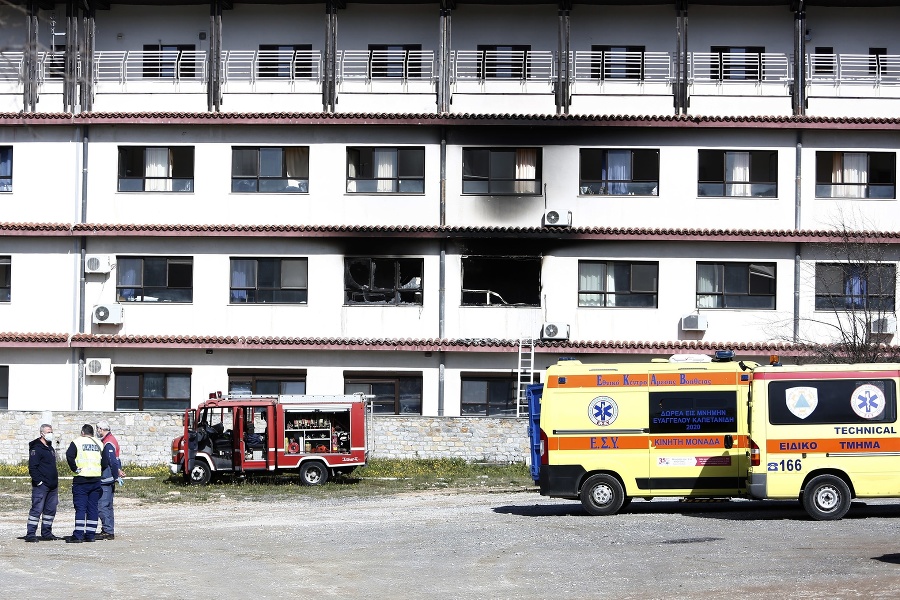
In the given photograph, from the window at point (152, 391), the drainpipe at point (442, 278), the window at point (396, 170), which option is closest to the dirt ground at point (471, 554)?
the drainpipe at point (442, 278)

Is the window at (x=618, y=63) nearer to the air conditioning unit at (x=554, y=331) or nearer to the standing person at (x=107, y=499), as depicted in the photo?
the air conditioning unit at (x=554, y=331)

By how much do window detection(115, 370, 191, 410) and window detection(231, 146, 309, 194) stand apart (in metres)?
5.78

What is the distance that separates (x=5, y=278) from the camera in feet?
125

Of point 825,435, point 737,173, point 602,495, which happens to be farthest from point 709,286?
point 825,435

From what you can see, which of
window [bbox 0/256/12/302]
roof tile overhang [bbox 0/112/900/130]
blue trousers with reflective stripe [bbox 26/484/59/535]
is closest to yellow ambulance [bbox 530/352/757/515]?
blue trousers with reflective stripe [bbox 26/484/59/535]

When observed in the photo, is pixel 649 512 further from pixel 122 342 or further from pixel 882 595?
pixel 122 342

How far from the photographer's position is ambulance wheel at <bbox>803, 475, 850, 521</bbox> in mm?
21953

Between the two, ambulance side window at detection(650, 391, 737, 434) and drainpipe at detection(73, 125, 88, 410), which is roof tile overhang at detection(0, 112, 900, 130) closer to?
drainpipe at detection(73, 125, 88, 410)

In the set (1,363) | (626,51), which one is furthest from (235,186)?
(626,51)

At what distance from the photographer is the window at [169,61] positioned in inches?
1527

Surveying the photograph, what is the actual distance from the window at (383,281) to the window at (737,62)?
1043 cm

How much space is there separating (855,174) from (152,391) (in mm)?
20933

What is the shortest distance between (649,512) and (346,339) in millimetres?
14765

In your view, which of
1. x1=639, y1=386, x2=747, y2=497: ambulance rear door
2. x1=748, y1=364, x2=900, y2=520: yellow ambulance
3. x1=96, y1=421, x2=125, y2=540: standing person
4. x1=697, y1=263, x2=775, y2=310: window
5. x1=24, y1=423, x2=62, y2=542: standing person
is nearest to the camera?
x1=24, y1=423, x2=62, y2=542: standing person
